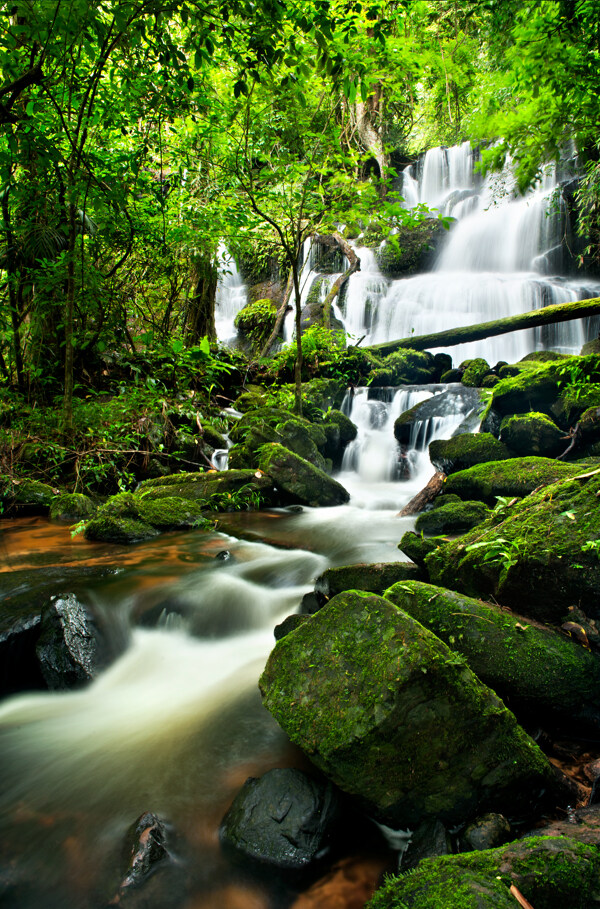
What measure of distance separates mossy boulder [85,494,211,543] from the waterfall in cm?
1078

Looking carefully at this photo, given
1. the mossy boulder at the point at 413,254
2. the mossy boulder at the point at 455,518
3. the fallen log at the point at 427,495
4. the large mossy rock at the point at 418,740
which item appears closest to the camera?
the large mossy rock at the point at 418,740

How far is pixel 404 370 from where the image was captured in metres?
12.2

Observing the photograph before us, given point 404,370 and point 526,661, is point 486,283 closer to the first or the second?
point 404,370

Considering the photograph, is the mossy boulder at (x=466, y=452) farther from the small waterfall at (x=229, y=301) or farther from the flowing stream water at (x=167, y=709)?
the small waterfall at (x=229, y=301)

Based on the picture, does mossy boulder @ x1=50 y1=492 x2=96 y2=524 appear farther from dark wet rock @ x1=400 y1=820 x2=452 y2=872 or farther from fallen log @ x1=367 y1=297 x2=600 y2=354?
fallen log @ x1=367 y1=297 x2=600 y2=354

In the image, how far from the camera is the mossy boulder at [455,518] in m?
5.39

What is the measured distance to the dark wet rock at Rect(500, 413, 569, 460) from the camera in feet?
22.5

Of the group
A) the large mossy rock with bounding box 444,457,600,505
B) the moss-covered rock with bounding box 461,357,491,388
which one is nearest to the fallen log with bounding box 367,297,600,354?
the moss-covered rock with bounding box 461,357,491,388

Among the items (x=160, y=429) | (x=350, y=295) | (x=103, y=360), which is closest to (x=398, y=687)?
(x=160, y=429)

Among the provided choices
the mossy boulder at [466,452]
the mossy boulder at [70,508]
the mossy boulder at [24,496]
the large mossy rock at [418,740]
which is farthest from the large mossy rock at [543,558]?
the mossy boulder at [24,496]

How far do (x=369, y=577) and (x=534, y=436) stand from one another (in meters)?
4.61

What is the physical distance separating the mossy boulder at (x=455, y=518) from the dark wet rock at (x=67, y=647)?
11.9 ft

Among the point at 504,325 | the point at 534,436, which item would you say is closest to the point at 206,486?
the point at 534,436

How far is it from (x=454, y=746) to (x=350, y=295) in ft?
55.2
